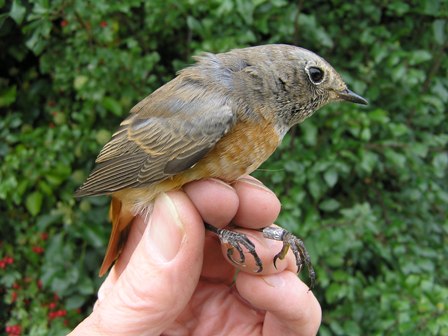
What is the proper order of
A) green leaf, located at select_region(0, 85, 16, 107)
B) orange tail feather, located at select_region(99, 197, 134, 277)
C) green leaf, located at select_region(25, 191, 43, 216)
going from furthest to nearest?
green leaf, located at select_region(0, 85, 16, 107)
green leaf, located at select_region(25, 191, 43, 216)
orange tail feather, located at select_region(99, 197, 134, 277)

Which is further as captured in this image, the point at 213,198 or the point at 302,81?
the point at 302,81

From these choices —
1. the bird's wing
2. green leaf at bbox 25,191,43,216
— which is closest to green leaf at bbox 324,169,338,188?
the bird's wing

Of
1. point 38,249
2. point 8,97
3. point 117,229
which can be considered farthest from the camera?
point 8,97

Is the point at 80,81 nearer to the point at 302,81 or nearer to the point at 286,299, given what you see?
the point at 302,81

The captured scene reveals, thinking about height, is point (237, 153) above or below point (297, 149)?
above

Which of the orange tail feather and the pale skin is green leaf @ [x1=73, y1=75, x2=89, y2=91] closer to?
the orange tail feather

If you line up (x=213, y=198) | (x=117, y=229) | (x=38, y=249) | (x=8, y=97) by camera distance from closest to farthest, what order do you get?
(x=213, y=198)
(x=117, y=229)
(x=38, y=249)
(x=8, y=97)

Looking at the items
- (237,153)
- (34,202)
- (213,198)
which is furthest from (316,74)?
(34,202)

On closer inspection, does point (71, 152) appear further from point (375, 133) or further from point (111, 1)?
point (375, 133)
